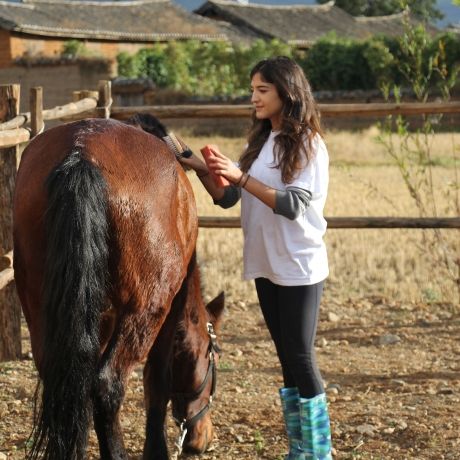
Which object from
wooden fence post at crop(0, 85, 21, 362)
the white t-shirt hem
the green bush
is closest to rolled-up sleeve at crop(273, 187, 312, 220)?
the white t-shirt hem

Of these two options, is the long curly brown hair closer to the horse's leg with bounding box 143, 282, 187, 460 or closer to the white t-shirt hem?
the white t-shirt hem

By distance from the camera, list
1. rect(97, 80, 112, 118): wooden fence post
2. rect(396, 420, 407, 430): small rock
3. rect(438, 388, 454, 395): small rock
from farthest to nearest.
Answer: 1. rect(97, 80, 112, 118): wooden fence post
2. rect(438, 388, 454, 395): small rock
3. rect(396, 420, 407, 430): small rock

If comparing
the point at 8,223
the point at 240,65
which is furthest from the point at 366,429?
the point at 240,65

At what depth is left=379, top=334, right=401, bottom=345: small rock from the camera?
6.30 metres

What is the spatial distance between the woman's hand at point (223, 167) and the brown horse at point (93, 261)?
5.2 inches

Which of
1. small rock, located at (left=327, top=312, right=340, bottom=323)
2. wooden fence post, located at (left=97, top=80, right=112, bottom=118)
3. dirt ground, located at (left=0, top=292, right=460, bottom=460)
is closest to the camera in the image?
dirt ground, located at (left=0, top=292, right=460, bottom=460)

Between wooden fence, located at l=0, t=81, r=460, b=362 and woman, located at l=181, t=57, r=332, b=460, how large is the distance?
6.13 ft

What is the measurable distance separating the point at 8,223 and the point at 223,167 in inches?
99.4

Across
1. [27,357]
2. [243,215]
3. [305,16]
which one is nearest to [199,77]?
[305,16]

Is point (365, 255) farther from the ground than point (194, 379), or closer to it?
closer to it

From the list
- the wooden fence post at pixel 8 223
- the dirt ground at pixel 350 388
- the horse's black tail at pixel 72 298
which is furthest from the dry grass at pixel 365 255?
the horse's black tail at pixel 72 298

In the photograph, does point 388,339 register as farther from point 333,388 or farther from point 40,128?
point 40,128

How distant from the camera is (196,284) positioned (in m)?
3.83

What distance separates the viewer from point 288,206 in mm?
3318
